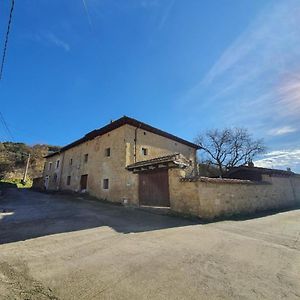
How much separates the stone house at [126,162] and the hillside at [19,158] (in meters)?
18.5

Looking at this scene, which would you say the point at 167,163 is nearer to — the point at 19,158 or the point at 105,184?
the point at 105,184

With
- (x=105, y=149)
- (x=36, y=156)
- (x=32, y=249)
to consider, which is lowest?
(x=32, y=249)

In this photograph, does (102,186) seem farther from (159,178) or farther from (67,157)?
(67,157)

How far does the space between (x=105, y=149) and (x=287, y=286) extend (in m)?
15.5

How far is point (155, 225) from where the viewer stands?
834 cm

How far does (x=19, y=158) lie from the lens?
37531mm

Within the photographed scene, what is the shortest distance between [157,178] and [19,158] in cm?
3514

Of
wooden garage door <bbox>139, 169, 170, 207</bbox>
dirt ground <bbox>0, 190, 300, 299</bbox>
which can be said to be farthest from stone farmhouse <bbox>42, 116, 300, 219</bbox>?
dirt ground <bbox>0, 190, 300, 299</bbox>

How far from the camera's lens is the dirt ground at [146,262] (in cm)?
325

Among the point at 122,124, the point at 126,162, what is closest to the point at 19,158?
the point at 122,124

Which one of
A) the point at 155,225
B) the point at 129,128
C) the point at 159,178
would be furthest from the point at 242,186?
the point at 129,128

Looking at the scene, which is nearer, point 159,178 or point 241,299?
point 241,299

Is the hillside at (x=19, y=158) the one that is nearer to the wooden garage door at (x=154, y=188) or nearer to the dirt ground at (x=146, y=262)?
the wooden garage door at (x=154, y=188)

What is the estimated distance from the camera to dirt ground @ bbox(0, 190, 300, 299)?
3248mm
